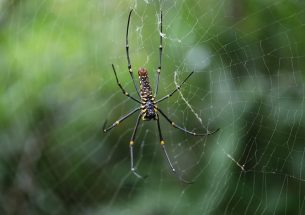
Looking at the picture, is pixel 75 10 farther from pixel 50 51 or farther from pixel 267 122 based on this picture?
pixel 267 122

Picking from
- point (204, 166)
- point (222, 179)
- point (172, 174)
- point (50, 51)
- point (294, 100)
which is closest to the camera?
point (294, 100)

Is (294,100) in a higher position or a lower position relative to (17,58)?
lower

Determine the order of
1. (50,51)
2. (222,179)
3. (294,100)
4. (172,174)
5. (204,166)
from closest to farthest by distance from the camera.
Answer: (294,100) → (222,179) → (204,166) → (172,174) → (50,51)

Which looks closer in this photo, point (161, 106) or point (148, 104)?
point (148, 104)

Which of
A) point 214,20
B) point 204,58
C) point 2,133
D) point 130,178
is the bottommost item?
point 130,178

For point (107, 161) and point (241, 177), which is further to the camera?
point (107, 161)

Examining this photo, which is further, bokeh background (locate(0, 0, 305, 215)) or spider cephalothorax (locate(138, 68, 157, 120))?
spider cephalothorax (locate(138, 68, 157, 120))

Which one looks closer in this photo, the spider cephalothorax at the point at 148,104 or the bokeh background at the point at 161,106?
the bokeh background at the point at 161,106

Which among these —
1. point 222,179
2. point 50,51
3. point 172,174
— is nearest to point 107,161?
point 172,174
